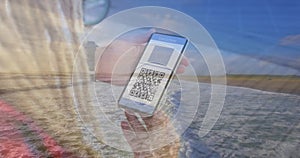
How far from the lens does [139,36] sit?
80 centimetres

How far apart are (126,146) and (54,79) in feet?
0.88

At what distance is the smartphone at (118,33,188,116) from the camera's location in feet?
2.30

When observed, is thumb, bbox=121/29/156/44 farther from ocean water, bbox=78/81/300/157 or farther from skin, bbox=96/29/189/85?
ocean water, bbox=78/81/300/157

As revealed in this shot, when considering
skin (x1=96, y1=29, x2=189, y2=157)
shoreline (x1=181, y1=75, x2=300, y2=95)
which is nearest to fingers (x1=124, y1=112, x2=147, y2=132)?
skin (x1=96, y1=29, x2=189, y2=157)

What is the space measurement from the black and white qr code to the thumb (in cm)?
10

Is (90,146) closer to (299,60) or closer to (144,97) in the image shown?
(144,97)

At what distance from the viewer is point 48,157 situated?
0.68 metres

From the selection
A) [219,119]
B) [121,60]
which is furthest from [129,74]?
[219,119]

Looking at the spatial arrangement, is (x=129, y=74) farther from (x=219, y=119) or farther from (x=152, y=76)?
(x=219, y=119)

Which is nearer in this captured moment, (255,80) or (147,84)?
(147,84)

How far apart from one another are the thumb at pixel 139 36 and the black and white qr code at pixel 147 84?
10 cm

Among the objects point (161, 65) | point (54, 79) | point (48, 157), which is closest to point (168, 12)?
point (161, 65)

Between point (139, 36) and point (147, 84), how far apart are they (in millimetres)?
159

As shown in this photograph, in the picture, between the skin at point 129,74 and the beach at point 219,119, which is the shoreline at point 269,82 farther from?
the skin at point 129,74
